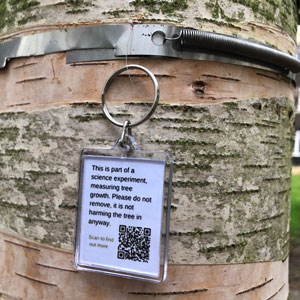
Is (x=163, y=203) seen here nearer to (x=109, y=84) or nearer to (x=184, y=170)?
(x=184, y=170)

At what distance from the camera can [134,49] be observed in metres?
0.90

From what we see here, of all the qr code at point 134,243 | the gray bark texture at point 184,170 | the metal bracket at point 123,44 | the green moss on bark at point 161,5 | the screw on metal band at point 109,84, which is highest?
the green moss on bark at point 161,5

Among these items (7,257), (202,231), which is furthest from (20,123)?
(202,231)

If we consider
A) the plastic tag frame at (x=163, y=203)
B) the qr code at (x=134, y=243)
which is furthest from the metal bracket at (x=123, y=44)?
the qr code at (x=134, y=243)

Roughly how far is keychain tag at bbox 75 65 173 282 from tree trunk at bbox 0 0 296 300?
0.04 metres

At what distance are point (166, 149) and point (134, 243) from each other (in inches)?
9.0

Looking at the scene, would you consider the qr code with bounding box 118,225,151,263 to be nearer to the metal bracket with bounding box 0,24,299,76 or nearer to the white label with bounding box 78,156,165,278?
the white label with bounding box 78,156,165,278

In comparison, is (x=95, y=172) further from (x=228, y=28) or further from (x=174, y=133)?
(x=228, y=28)

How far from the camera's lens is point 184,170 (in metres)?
0.90

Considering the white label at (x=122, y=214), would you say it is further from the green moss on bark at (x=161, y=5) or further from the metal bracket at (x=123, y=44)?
the green moss on bark at (x=161, y=5)

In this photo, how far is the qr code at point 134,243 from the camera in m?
0.85

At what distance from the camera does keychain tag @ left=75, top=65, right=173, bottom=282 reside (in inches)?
33.4

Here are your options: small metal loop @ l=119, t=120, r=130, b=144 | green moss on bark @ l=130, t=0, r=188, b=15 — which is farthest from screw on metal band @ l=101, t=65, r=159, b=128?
green moss on bark @ l=130, t=0, r=188, b=15

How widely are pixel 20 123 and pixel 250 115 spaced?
0.60 meters
